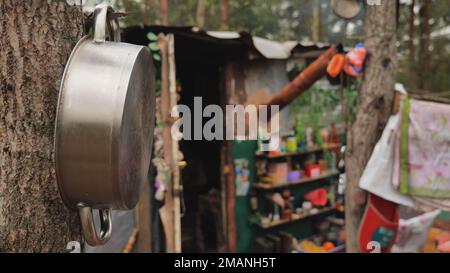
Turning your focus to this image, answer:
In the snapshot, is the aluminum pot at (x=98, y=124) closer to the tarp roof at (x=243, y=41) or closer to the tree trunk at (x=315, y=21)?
the tarp roof at (x=243, y=41)

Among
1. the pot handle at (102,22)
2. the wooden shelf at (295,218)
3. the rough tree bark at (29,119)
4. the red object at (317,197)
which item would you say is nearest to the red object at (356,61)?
the pot handle at (102,22)

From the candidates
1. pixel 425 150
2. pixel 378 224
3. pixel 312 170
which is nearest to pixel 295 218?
pixel 312 170

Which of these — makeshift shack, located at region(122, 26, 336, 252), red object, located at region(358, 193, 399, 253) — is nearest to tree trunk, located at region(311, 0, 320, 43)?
makeshift shack, located at region(122, 26, 336, 252)

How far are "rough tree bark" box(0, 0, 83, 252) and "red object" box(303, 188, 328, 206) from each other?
4.74 m

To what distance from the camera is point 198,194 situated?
5.36 meters

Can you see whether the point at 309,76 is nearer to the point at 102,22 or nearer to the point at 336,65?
the point at 336,65

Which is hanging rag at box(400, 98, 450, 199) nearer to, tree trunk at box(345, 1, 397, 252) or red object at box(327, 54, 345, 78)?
tree trunk at box(345, 1, 397, 252)

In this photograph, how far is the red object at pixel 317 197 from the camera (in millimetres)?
5125

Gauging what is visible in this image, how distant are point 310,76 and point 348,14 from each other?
1.80 feet

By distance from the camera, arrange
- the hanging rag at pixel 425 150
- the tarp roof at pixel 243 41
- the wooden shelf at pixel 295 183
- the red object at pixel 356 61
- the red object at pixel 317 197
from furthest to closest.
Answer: the red object at pixel 317 197
the wooden shelf at pixel 295 183
the tarp roof at pixel 243 41
the red object at pixel 356 61
the hanging rag at pixel 425 150

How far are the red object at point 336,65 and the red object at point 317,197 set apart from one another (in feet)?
9.83

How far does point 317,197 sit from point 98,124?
4.87 meters

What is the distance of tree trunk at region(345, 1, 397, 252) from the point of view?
2.45 m
